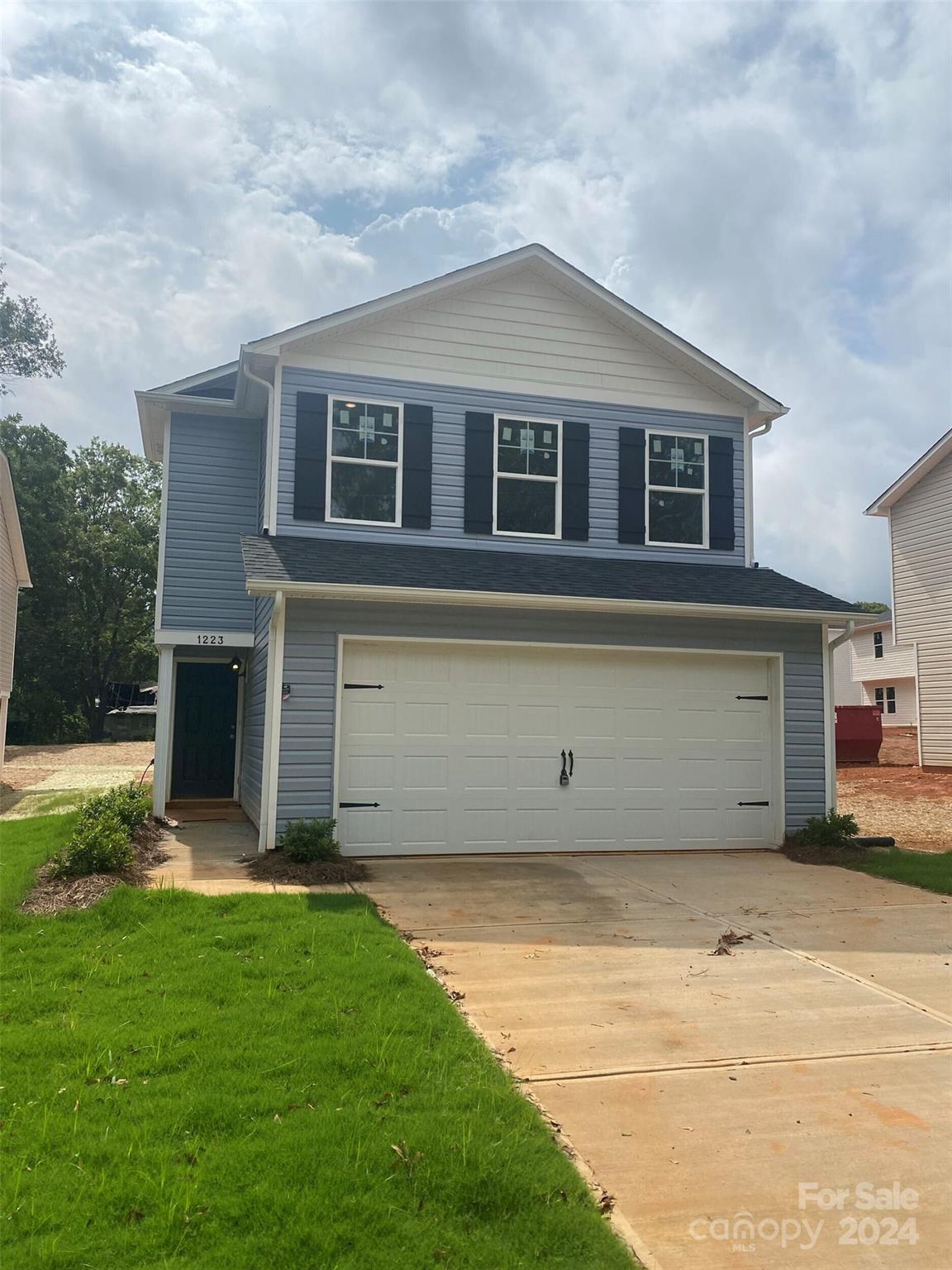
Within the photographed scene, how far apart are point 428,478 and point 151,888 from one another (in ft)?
19.4

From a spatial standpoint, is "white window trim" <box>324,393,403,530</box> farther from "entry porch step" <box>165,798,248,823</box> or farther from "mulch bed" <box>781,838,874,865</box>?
"mulch bed" <box>781,838,874,865</box>

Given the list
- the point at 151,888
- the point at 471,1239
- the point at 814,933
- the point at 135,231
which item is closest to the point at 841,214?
the point at 814,933

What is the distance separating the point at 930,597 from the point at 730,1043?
19.7 m

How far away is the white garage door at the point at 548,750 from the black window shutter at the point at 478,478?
1991 mm

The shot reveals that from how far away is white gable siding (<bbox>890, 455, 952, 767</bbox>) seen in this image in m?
20.6

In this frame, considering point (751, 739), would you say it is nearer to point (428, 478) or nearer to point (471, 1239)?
point (428, 478)

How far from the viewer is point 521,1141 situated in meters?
3.23

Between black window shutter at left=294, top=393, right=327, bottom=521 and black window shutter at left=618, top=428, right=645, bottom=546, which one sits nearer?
black window shutter at left=294, top=393, right=327, bottom=521

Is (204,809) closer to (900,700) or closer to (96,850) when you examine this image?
(96,850)

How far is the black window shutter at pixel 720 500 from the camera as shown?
1188 centimetres

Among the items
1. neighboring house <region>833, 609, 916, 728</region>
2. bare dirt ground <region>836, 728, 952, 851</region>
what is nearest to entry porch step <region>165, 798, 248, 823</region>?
bare dirt ground <region>836, 728, 952, 851</region>

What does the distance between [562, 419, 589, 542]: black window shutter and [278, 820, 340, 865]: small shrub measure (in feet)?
16.1

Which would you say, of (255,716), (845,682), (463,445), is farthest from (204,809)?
(845,682)

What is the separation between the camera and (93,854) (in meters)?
7.16
